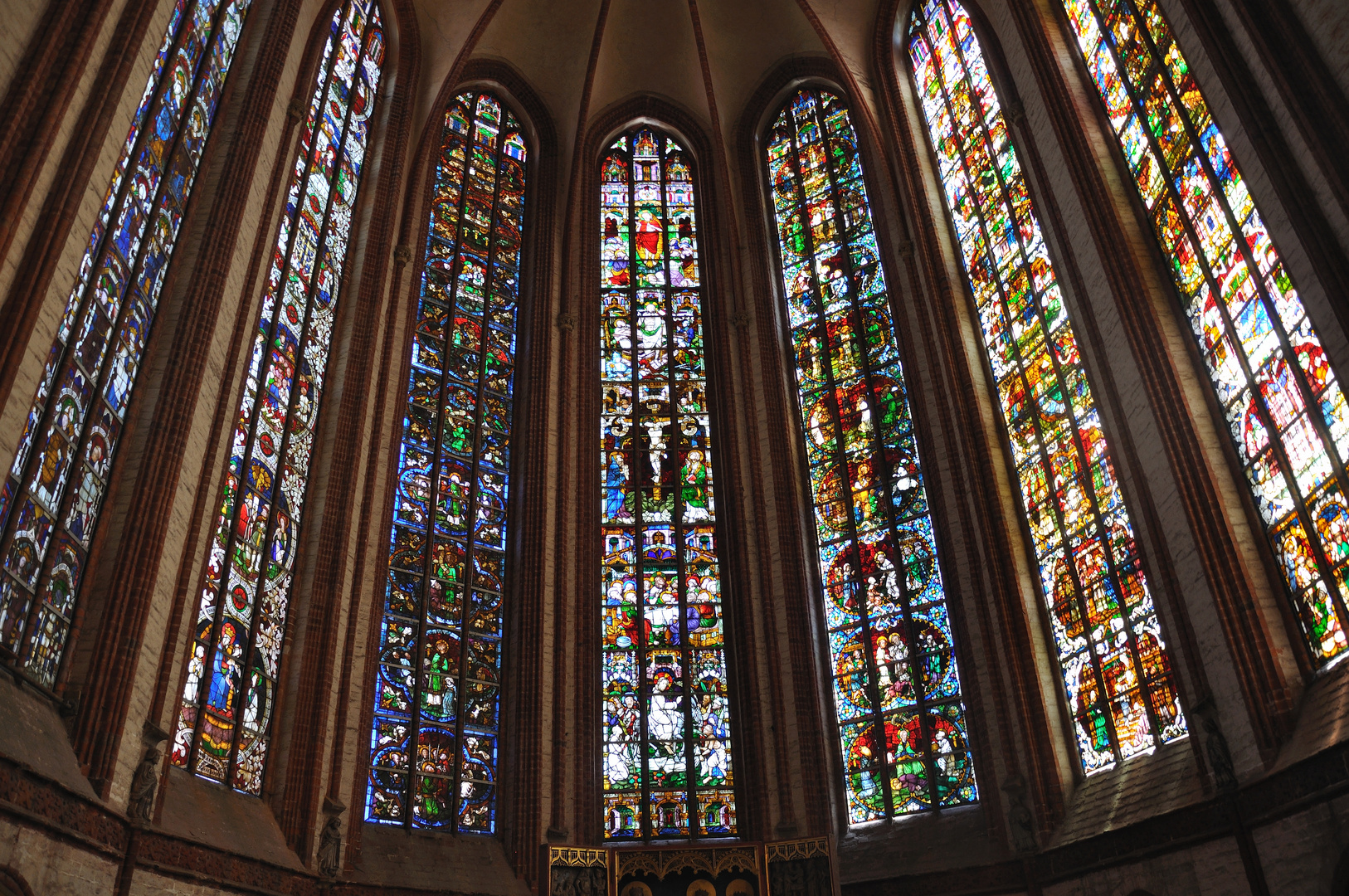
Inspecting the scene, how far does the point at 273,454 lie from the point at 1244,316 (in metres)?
10.7

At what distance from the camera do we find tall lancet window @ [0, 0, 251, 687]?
8750mm

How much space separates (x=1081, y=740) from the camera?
41.9 feet

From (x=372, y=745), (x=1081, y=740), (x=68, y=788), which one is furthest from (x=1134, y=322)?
(x=68, y=788)

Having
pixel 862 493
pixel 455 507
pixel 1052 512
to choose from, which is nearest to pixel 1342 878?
pixel 1052 512

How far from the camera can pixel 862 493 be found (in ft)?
52.4

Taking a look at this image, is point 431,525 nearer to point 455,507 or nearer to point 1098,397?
point 455,507

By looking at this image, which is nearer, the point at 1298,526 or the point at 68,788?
the point at 68,788

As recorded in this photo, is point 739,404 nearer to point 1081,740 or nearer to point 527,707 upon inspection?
point 527,707

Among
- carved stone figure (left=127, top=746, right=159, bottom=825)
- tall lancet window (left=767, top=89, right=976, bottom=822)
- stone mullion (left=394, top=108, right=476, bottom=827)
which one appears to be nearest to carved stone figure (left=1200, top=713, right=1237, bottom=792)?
tall lancet window (left=767, top=89, right=976, bottom=822)

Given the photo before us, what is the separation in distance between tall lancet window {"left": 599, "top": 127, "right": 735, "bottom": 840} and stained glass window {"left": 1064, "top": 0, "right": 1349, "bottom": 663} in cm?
733

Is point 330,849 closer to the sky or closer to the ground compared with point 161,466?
closer to the ground

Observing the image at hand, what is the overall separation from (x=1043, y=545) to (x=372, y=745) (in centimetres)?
850

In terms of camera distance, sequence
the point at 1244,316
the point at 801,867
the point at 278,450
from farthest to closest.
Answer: the point at 278,450, the point at 801,867, the point at 1244,316

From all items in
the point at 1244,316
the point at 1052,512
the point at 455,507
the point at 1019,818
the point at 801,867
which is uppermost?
the point at 455,507
